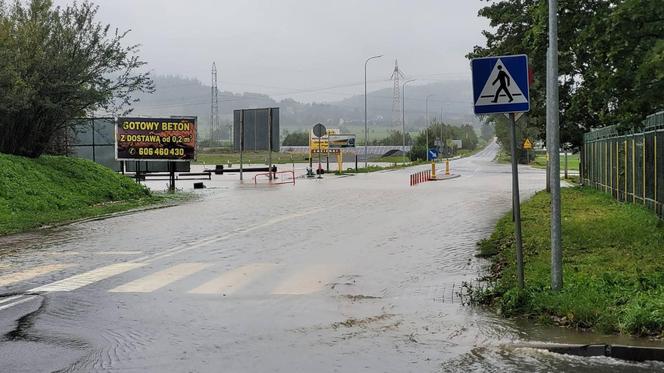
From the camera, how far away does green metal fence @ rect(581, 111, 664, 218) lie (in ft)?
53.9

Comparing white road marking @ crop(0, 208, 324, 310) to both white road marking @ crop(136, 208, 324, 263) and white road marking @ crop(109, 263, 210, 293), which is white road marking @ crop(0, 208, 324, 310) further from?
white road marking @ crop(109, 263, 210, 293)

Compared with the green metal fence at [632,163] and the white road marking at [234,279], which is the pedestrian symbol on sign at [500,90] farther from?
the green metal fence at [632,163]

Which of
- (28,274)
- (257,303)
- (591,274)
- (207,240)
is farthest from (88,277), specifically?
(591,274)

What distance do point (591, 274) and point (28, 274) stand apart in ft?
26.2

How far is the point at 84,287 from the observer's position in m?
9.66

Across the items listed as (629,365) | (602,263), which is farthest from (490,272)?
(629,365)

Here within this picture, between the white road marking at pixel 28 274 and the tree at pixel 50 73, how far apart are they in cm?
1136

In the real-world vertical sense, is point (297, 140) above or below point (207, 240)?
above

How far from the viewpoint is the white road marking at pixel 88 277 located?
9.60 metres

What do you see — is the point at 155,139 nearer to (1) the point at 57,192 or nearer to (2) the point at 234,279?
(1) the point at 57,192

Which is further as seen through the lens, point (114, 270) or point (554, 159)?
point (114, 270)

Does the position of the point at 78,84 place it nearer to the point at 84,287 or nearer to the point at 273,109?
the point at 84,287

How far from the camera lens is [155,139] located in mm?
31891

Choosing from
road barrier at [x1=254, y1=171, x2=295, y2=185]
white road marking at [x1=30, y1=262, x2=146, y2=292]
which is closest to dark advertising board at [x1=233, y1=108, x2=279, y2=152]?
road barrier at [x1=254, y1=171, x2=295, y2=185]
